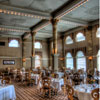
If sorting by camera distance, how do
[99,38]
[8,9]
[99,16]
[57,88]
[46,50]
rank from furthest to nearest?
[46,50] → [99,38] → [99,16] → [8,9] → [57,88]

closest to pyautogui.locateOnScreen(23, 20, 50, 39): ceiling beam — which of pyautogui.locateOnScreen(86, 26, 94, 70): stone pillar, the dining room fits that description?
the dining room

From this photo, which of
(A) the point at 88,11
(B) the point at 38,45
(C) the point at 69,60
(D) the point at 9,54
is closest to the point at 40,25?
(A) the point at 88,11

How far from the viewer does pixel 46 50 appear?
22625 millimetres

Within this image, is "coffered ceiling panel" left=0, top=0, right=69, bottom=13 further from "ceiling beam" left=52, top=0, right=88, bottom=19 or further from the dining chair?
the dining chair

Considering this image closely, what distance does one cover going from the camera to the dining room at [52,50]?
6418 mm

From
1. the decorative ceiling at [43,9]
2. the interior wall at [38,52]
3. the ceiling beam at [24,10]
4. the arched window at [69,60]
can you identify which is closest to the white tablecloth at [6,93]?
the decorative ceiling at [43,9]

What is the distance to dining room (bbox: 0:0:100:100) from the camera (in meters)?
6.42

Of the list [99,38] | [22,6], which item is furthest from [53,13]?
[99,38]

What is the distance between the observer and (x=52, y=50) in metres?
13.1

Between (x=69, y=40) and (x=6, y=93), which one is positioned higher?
(x=69, y=40)

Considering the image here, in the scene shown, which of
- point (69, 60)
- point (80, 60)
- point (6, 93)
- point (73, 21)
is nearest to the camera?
point (6, 93)

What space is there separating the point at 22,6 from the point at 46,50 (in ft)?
43.1

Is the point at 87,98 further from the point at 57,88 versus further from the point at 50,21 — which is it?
the point at 50,21

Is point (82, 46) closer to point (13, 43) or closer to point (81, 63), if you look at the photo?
point (81, 63)
